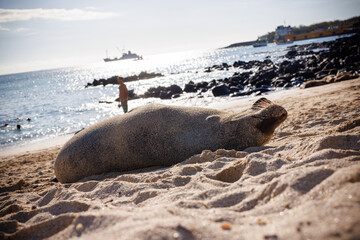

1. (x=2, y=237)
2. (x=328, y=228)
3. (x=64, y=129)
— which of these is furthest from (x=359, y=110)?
(x=64, y=129)

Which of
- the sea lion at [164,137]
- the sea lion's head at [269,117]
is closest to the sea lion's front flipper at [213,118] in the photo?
the sea lion at [164,137]

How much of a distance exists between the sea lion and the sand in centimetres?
47

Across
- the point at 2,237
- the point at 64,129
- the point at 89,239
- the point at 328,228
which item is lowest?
the point at 64,129

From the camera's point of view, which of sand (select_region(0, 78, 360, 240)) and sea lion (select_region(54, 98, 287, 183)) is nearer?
sand (select_region(0, 78, 360, 240))

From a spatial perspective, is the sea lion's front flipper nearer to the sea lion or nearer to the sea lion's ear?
the sea lion

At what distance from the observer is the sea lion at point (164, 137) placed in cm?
407

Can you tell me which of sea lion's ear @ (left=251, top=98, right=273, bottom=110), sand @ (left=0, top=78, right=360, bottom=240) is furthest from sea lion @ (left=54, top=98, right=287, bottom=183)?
sand @ (left=0, top=78, right=360, bottom=240)

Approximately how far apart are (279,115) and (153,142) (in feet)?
6.54

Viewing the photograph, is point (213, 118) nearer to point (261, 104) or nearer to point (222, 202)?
point (261, 104)

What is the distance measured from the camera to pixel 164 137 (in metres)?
4.23

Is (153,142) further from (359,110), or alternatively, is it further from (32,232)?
(359,110)

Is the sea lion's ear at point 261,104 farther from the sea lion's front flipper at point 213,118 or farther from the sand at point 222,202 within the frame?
the sand at point 222,202

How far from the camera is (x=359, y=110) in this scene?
5.54m

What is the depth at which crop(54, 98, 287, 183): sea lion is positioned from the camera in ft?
13.4
